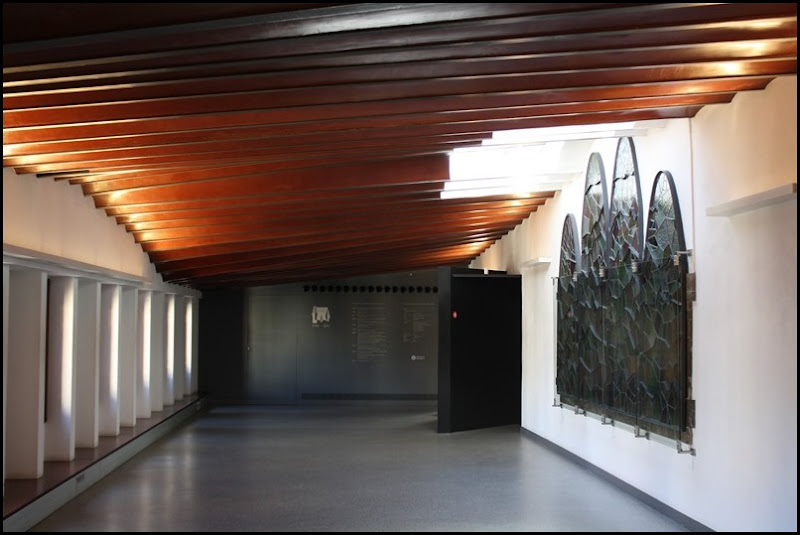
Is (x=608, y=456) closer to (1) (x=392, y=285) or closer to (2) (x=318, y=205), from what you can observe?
(2) (x=318, y=205)

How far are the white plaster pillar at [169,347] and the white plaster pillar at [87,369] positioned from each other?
5583 millimetres

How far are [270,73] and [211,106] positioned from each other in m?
0.85

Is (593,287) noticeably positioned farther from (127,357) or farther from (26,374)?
(127,357)

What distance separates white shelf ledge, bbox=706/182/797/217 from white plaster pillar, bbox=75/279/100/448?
666 cm

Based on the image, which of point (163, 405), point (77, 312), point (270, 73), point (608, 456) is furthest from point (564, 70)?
point (163, 405)

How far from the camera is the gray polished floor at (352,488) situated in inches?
304

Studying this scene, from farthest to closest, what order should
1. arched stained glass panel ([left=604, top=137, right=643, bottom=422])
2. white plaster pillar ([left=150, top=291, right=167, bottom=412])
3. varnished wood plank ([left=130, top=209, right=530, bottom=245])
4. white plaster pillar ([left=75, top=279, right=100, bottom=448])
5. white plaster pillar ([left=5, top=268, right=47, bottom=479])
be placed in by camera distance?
white plaster pillar ([left=150, top=291, right=167, bottom=412]) → varnished wood plank ([left=130, top=209, right=530, bottom=245]) → white plaster pillar ([left=75, top=279, right=100, bottom=448]) → arched stained glass panel ([left=604, top=137, right=643, bottom=422]) → white plaster pillar ([left=5, top=268, right=47, bottom=479])

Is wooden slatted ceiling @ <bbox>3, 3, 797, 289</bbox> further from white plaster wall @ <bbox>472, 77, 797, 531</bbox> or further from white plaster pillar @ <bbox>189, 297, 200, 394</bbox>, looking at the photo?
white plaster pillar @ <bbox>189, 297, 200, 394</bbox>

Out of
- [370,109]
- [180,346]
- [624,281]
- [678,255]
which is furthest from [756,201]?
[180,346]

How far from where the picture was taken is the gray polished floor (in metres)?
7.71

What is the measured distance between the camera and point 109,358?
11883 millimetres

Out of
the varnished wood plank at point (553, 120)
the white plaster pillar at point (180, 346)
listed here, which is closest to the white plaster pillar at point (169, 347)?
the white plaster pillar at point (180, 346)

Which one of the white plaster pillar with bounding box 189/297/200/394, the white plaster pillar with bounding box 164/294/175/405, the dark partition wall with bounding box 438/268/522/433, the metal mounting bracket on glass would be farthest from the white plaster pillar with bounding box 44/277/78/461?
the white plaster pillar with bounding box 189/297/200/394

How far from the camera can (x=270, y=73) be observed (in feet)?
18.6
